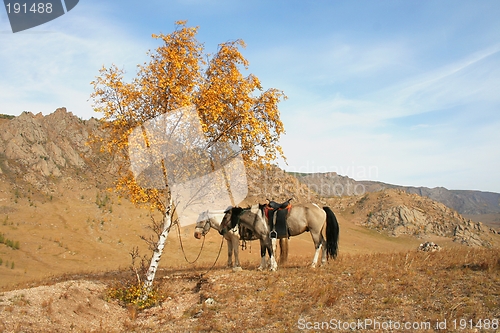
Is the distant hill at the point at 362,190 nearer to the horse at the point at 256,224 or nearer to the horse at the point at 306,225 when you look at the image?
the horse at the point at 306,225

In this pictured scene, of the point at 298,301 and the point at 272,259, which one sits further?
the point at 272,259

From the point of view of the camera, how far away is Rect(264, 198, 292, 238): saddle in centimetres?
1354

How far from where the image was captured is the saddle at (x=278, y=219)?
13541 millimetres

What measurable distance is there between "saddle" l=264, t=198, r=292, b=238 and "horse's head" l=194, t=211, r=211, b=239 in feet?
10.7

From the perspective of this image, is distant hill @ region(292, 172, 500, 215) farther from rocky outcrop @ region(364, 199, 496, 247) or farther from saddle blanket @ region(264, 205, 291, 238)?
saddle blanket @ region(264, 205, 291, 238)

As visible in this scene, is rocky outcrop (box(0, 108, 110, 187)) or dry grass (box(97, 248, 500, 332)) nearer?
dry grass (box(97, 248, 500, 332))

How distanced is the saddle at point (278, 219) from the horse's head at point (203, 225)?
3.26 metres

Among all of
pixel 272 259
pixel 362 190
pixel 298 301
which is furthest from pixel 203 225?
pixel 362 190

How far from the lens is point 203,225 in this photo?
51.8 feet

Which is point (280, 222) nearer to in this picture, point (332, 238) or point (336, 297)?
point (332, 238)

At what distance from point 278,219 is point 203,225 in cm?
395

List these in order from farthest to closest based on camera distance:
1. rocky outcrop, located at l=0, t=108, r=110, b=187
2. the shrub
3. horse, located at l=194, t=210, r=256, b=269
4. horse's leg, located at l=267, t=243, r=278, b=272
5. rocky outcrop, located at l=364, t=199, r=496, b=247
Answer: rocky outcrop, located at l=364, t=199, r=496, b=247, rocky outcrop, located at l=0, t=108, r=110, b=187, horse, located at l=194, t=210, r=256, b=269, horse's leg, located at l=267, t=243, r=278, b=272, the shrub

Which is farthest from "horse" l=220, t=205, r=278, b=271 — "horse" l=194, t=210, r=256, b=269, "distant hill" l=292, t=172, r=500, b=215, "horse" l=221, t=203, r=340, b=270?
"distant hill" l=292, t=172, r=500, b=215

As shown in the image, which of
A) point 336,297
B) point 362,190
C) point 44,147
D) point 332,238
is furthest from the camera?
point 362,190
